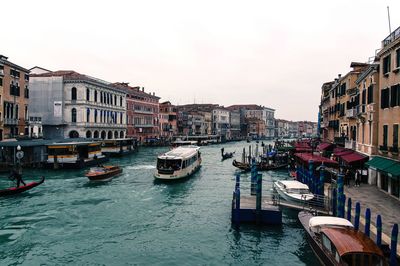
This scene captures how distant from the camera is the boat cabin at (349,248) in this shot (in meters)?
10.0

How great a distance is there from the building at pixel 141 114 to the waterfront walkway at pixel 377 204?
168ft

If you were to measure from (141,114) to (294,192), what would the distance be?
197ft

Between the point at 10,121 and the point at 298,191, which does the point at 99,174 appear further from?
the point at 10,121

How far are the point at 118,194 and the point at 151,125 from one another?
192 feet

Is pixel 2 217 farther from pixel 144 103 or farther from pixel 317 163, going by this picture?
pixel 144 103

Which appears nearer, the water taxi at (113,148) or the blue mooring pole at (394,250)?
the blue mooring pole at (394,250)

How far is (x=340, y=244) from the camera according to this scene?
35.3 feet

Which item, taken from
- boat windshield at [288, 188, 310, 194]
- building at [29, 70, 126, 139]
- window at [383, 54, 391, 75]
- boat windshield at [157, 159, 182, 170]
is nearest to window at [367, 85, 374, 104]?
window at [383, 54, 391, 75]

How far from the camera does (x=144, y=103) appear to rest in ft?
255

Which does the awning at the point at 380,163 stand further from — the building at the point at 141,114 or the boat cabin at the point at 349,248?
the building at the point at 141,114

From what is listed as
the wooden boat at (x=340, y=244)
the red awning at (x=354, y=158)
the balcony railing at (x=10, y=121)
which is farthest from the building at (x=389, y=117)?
Result: the balcony railing at (x=10, y=121)

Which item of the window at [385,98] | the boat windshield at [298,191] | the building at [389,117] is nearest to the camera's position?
the building at [389,117]

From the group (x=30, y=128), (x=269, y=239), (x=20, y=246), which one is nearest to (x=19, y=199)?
(x=20, y=246)

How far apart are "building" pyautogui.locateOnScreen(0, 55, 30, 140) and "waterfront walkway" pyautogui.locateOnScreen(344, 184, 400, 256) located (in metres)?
33.0
